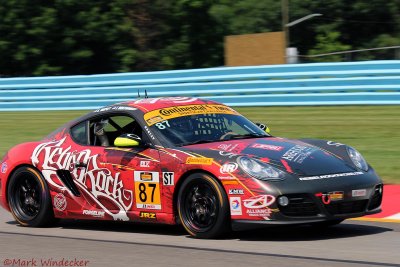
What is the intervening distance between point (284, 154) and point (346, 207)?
706 mm

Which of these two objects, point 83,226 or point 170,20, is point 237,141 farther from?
point 170,20

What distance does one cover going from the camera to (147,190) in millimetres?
7805

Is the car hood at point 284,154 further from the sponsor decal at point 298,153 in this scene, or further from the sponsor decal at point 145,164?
the sponsor decal at point 145,164

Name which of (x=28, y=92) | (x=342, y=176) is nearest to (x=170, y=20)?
(x=28, y=92)

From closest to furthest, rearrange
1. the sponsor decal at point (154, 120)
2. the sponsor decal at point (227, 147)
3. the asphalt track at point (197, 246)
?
the asphalt track at point (197, 246), the sponsor decal at point (227, 147), the sponsor decal at point (154, 120)

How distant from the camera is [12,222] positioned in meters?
9.35

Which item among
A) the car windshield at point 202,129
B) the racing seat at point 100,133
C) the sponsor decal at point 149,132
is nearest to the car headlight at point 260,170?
the car windshield at point 202,129

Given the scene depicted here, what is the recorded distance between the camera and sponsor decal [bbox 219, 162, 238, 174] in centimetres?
717

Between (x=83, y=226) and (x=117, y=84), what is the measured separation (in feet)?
41.5

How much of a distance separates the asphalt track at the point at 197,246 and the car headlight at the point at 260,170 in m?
0.56

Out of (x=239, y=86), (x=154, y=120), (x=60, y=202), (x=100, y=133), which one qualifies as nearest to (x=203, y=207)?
(x=154, y=120)

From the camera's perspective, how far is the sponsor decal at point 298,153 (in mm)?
7389

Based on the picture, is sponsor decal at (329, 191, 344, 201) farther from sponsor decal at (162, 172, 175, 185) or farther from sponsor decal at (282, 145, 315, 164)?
sponsor decal at (162, 172, 175, 185)

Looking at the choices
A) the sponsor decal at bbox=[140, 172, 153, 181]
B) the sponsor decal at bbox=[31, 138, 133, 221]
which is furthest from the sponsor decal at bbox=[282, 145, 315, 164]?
the sponsor decal at bbox=[31, 138, 133, 221]
